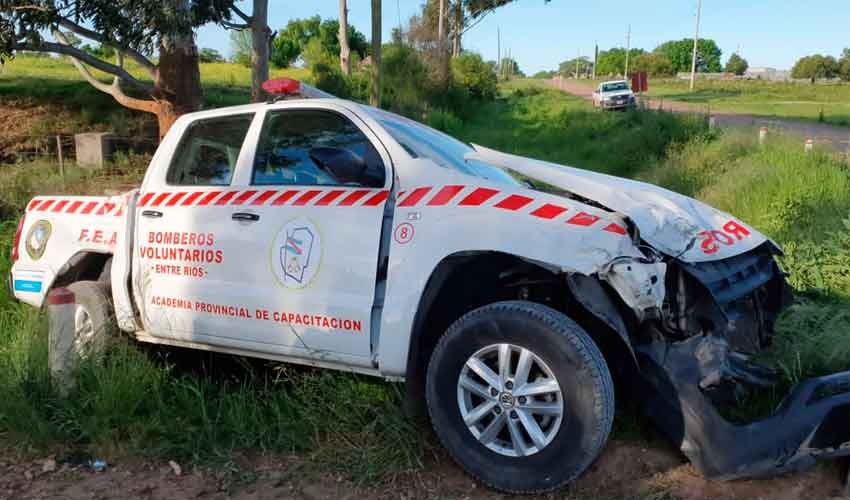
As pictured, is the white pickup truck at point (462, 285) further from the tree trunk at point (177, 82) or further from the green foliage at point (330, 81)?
the green foliage at point (330, 81)

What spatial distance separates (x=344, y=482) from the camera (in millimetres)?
3514

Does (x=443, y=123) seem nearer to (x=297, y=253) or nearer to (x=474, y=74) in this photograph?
(x=474, y=74)

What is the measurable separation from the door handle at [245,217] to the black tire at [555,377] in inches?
51.1

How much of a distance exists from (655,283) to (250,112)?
257 cm

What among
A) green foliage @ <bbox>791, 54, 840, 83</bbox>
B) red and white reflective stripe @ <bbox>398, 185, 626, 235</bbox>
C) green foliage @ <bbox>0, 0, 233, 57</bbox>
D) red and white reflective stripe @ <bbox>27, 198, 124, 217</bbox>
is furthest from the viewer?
green foliage @ <bbox>791, 54, 840, 83</bbox>

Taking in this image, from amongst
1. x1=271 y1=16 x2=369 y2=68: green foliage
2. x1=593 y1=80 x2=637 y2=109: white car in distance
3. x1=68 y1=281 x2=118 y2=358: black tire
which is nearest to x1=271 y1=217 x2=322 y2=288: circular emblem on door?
x1=68 y1=281 x2=118 y2=358: black tire

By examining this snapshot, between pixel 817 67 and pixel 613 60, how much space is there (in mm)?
63210

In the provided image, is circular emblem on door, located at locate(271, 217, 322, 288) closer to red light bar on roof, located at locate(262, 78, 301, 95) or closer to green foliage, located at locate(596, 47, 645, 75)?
red light bar on roof, located at locate(262, 78, 301, 95)

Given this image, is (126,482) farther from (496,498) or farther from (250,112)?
(250,112)

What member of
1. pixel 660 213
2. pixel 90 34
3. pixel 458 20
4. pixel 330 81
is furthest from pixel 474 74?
pixel 660 213

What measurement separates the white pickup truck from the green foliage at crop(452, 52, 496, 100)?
35967mm

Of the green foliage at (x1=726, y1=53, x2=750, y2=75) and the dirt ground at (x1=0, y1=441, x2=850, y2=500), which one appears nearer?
the dirt ground at (x1=0, y1=441, x2=850, y2=500)

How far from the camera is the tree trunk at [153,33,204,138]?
1192 cm

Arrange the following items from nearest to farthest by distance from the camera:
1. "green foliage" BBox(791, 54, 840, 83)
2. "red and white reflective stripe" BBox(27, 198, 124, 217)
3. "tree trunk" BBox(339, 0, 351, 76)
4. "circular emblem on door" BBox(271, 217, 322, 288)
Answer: "circular emblem on door" BBox(271, 217, 322, 288), "red and white reflective stripe" BBox(27, 198, 124, 217), "tree trunk" BBox(339, 0, 351, 76), "green foliage" BBox(791, 54, 840, 83)
